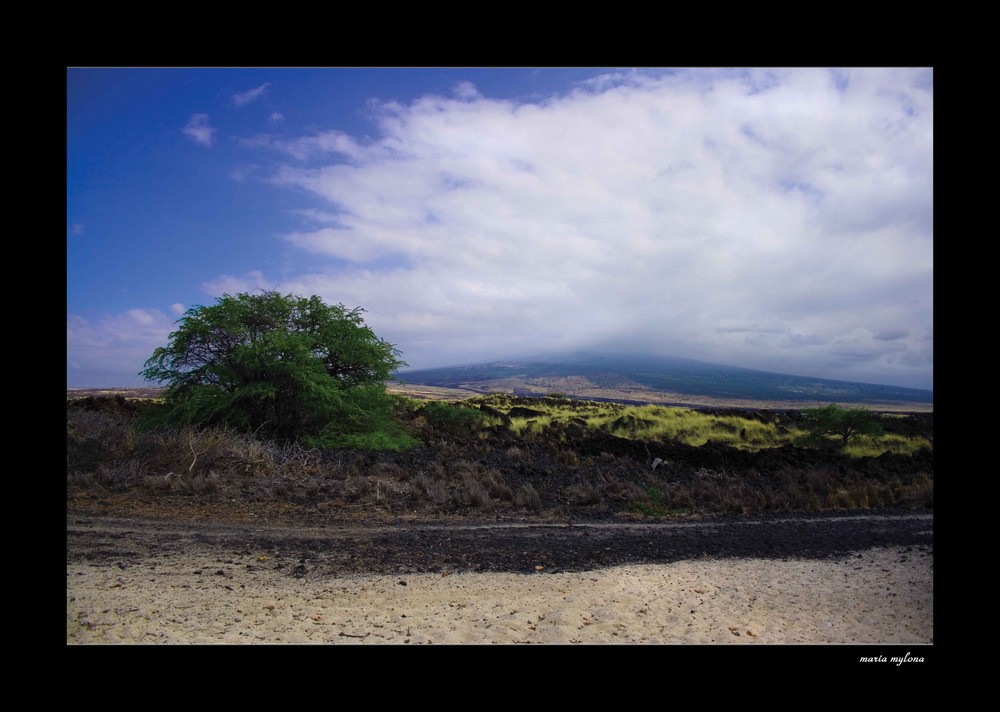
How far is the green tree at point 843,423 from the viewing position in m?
11.3

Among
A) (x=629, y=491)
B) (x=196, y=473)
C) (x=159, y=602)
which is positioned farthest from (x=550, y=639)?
(x=196, y=473)

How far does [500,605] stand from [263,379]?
8054 mm

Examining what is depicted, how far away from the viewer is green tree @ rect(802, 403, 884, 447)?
1132 centimetres

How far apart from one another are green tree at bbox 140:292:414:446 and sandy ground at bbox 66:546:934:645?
5546mm

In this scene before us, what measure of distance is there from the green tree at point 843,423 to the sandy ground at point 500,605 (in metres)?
8.96

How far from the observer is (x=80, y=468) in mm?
6191

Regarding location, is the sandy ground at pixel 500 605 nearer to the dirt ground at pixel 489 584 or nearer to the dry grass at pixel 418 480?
the dirt ground at pixel 489 584

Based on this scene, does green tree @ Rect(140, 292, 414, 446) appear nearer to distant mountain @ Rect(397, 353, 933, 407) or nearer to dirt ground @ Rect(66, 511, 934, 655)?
dirt ground @ Rect(66, 511, 934, 655)

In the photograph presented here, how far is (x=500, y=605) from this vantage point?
3412mm

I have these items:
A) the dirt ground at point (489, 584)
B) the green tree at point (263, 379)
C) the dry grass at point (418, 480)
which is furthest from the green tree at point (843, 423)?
the green tree at point (263, 379)

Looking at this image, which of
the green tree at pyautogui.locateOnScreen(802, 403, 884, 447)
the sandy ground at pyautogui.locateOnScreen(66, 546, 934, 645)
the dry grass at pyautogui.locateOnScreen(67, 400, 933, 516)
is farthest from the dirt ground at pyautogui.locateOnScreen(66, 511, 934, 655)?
the green tree at pyautogui.locateOnScreen(802, 403, 884, 447)
